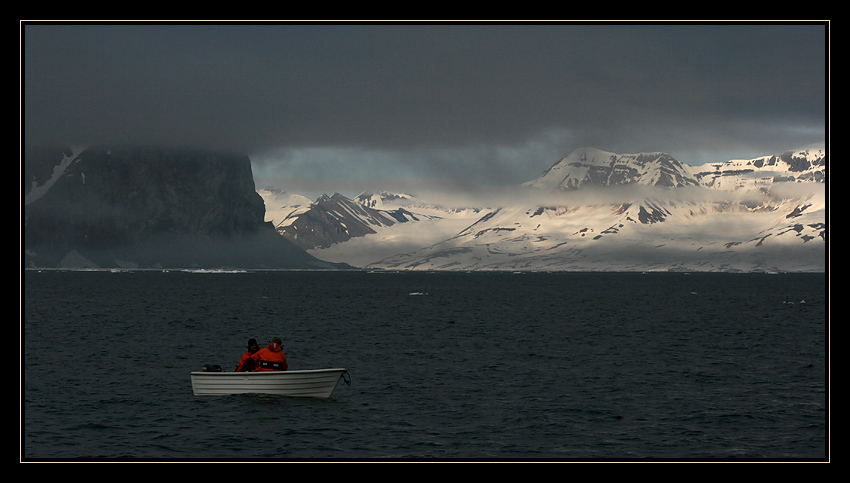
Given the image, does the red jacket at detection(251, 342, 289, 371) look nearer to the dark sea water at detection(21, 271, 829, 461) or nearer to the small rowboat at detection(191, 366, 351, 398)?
the small rowboat at detection(191, 366, 351, 398)

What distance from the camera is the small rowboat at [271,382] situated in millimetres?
42875

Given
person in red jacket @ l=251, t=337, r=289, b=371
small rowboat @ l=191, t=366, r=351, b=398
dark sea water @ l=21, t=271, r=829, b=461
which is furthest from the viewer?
person in red jacket @ l=251, t=337, r=289, b=371

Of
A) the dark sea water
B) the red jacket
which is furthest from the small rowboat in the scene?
the red jacket

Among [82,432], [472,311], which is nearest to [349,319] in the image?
[472,311]

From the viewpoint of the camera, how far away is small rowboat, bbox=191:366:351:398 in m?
42.9

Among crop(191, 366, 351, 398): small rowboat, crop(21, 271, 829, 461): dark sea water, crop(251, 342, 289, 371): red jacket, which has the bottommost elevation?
crop(21, 271, 829, 461): dark sea water

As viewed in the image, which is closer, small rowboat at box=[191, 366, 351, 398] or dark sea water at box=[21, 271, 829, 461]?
dark sea water at box=[21, 271, 829, 461]

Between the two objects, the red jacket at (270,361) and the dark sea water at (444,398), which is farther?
→ the red jacket at (270,361)

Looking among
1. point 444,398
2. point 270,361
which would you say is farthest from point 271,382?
point 444,398

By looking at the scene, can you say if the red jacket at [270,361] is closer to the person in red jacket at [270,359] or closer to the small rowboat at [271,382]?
the person in red jacket at [270,359]

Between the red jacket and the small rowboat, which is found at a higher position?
the red jacket

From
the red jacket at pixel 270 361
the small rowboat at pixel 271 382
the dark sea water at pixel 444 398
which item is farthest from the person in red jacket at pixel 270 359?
the dark sea water at pixel 444 398

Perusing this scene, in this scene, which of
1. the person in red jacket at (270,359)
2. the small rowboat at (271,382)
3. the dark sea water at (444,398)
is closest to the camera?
the dark sea water at (444,398)
